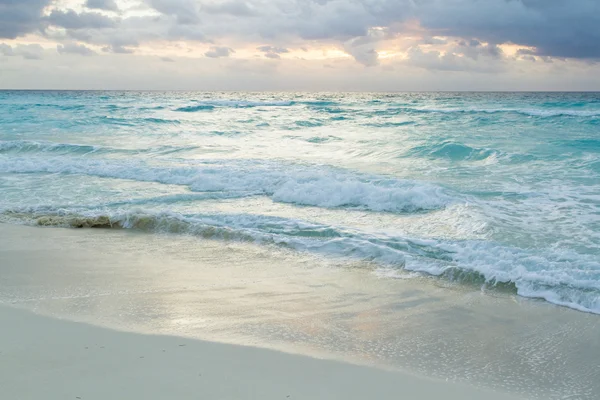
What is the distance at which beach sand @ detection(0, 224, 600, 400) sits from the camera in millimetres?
3406

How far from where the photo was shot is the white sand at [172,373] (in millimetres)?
3238

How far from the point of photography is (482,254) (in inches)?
253

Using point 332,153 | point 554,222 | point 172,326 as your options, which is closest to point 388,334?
point 172,326

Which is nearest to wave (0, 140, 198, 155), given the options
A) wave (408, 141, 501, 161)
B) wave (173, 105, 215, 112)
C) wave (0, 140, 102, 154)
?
wave (0, 140, 102, 154)

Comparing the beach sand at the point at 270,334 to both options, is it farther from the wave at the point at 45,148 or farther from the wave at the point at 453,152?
the wave at the point at 45,148

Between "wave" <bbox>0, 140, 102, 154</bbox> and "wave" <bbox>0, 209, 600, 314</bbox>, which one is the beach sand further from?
"wave" <bbox>0, 140, 102, 154</bbox>

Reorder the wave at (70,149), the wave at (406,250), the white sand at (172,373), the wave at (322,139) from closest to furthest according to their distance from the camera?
the white sand at (172,373) → the wave at (406,250) → the wave at (70,149) → the wave at (322,139)

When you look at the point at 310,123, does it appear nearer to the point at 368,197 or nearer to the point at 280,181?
the point at 280,181

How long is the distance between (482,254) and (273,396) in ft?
13.2

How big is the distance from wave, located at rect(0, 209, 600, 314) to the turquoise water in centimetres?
2

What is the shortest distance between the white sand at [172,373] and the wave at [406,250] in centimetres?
Result: 253

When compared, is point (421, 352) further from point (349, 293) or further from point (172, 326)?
point (172, 326)

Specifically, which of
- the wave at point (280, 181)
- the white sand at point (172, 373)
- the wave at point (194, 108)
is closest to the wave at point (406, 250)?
the wave at point (280, 181)

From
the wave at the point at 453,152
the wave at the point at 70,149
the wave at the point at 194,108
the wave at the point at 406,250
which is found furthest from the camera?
the wave at the point at 194,108
